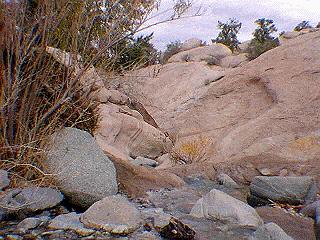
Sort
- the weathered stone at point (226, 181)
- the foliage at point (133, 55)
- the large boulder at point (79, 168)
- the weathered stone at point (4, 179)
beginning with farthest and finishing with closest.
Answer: the weathered stone at point (226, 181), the foliage at point (133, 55), the large boulder at point (79, 168), the weathered stone at point (4, 179)

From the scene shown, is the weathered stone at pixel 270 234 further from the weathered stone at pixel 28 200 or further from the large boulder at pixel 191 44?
the large boulder at pixel 191 44

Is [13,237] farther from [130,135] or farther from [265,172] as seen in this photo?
[130,135]

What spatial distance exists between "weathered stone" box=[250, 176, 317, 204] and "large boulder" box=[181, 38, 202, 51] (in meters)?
22.9

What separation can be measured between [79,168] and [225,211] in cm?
188

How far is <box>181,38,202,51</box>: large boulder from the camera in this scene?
2948 cm

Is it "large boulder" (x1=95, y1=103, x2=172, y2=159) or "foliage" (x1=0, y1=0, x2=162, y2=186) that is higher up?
"foliage" (x1=0, y1=0, x2=162, y2=186)

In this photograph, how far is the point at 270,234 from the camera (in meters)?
4.61

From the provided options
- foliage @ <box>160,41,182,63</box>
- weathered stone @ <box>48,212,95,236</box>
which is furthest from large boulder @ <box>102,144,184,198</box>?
foliage @ <box>160,41,182,63</box>

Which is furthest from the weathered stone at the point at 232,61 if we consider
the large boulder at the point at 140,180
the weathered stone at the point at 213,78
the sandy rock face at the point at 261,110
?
the large boulder at the point at 140,180

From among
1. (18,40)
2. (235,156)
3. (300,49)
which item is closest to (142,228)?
(18,40)

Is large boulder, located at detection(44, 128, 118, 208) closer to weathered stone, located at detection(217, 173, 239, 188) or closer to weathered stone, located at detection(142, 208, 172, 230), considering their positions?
weathered stone, located at detection(142, 208, 172, 230)

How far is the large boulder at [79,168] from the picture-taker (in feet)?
18.0

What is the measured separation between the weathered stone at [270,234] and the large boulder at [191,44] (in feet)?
82.6

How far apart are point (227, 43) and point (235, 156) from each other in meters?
22.3
